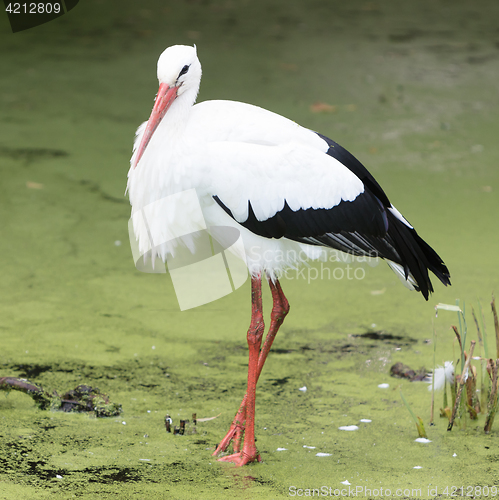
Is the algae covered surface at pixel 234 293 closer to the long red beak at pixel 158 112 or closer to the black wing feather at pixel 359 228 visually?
the black wing feather at pixel 359 228

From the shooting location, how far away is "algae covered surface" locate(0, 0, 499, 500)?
3.24 m

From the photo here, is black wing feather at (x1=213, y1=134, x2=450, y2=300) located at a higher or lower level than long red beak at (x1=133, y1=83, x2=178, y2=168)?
lower

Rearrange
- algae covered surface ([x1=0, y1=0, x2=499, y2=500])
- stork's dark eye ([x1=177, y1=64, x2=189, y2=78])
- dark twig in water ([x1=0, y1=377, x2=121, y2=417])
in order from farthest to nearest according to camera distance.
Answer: dark twig in water ([x1=0, y1=377, x2=121, y2=417]), stork's dark eye ([x1=177, y1=64, x2=189, y2=78]), algae covered surface ([x1=0, y1=0, x2=499, y2=500])

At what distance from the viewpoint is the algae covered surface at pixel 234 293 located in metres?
3.24

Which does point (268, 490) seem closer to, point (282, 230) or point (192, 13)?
point (282, 230)

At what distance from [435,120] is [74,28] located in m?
4.53

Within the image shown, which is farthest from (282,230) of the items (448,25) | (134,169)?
(448,25)

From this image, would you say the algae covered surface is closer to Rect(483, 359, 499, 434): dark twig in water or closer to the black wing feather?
Rect(483, 359, 499, 434): dark twig in water

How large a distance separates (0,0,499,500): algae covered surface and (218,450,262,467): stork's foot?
0.17ft

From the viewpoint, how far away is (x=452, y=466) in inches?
128

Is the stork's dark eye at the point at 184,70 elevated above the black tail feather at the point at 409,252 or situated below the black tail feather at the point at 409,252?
above

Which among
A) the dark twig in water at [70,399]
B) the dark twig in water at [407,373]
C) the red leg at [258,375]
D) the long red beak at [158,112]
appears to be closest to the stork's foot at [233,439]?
the red leg at [258,375]

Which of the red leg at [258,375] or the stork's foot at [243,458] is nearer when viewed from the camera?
the stork's foot at [243,458]

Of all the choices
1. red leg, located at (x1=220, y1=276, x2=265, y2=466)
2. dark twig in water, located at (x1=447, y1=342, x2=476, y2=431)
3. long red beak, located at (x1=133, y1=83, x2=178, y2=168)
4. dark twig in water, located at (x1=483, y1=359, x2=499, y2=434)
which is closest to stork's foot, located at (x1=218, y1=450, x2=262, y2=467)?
red leg, located at (x1=220, y1=276, x2=265, y2=466)
